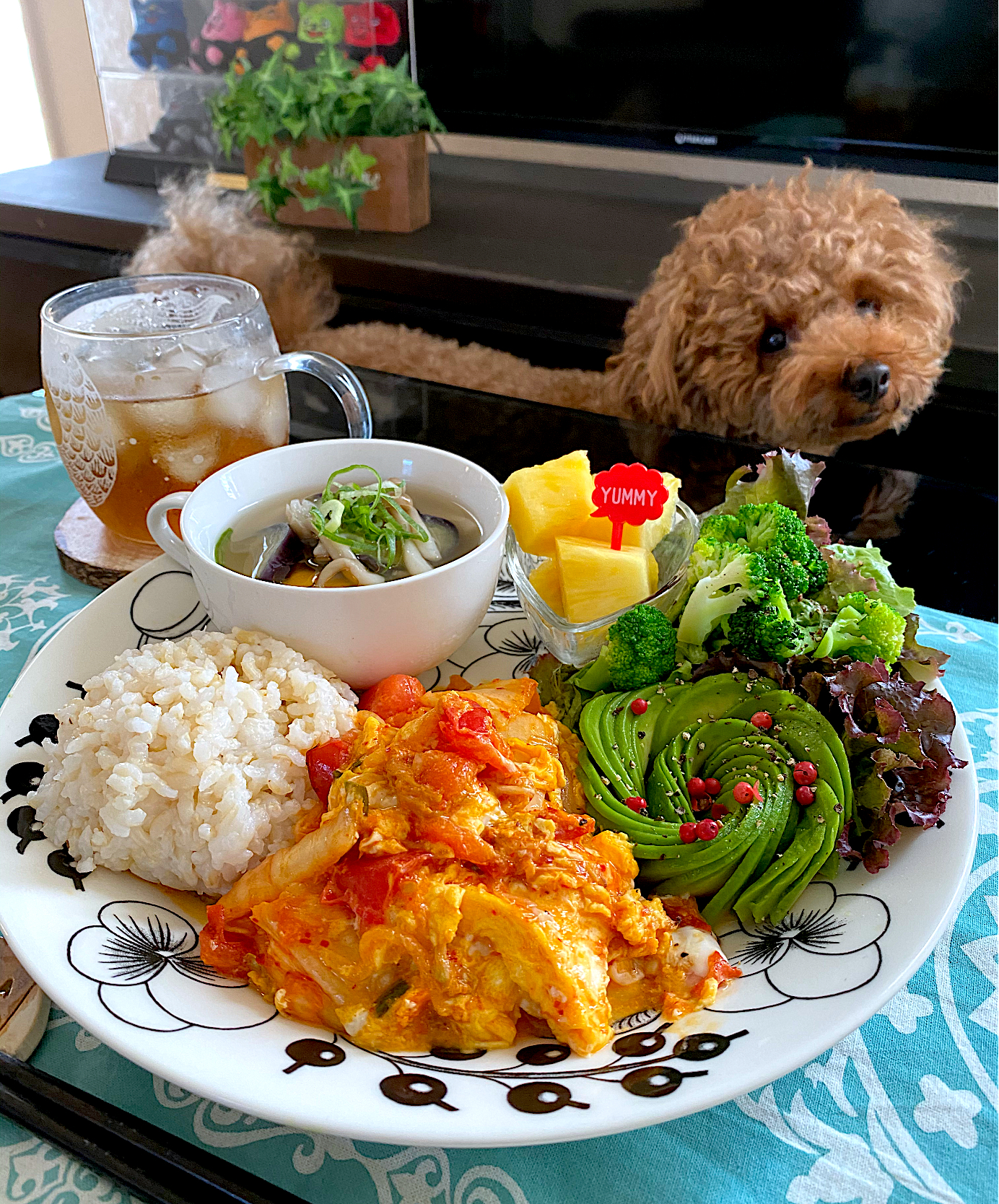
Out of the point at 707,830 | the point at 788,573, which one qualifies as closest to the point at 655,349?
the point at 788,573

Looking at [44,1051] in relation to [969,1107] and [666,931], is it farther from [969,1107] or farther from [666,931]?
[969,1107]

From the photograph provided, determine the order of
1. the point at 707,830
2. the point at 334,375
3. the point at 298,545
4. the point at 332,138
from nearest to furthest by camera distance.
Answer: the point at 707,830 < the point at 298,545 < the point at 334,375 < the point at 332,138

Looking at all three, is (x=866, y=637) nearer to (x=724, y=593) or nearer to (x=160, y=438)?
(x=724, y=593)

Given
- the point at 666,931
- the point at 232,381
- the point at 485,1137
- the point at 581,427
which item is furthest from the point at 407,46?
the point at 485,1137

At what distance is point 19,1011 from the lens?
1.06 meters

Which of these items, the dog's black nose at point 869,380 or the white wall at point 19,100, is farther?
the white wall at point 19,100

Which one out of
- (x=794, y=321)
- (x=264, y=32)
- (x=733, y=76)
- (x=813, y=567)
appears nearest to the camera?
(x=813, y=567)

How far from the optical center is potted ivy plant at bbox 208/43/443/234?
326 centimetres

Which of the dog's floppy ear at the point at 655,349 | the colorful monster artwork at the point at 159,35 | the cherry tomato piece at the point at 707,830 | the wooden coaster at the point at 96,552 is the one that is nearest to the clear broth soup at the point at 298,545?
the wooden coaster at the point at 96,552

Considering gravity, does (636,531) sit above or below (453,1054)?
above

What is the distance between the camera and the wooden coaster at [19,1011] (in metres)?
1.04

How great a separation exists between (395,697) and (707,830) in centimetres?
48

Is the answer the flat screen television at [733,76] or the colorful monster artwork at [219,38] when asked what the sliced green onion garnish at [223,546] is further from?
the colorful monster artwork at [219,38]

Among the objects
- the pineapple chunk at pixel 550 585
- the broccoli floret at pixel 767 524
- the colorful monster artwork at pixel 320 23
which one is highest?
the colorful monster artwork at pixel 320 23
